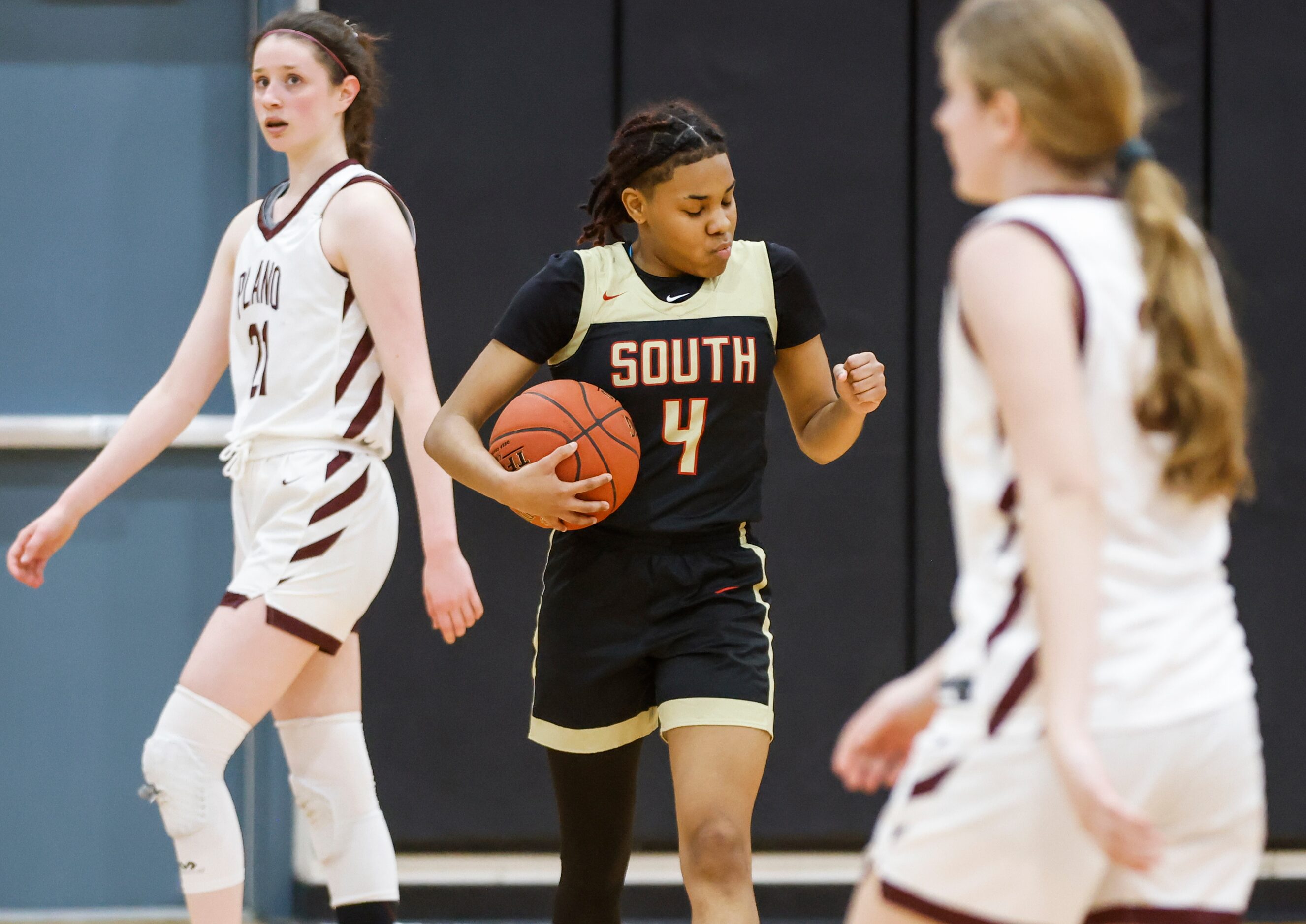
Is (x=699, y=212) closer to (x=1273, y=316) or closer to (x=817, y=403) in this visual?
(x=817, y=403)

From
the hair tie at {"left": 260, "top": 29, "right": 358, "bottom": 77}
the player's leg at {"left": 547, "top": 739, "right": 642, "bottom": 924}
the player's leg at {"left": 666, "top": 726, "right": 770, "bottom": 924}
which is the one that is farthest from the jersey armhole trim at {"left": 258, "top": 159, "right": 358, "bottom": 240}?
the player's leg at {"left": 666, "top": 726, "right": 770, "bottom": 924}

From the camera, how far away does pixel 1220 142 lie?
173 inches

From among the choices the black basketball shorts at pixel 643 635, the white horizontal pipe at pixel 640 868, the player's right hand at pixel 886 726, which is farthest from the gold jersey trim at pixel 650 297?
the white horizontal pipe at pixel 640 868

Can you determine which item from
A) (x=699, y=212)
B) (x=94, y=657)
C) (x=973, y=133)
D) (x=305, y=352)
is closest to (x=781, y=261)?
(x=699, y=212)

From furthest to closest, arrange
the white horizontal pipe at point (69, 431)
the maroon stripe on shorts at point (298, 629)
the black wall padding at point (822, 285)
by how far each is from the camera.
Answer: the black wall padding at point (822, 285) → the white horizontal pipe at point (69, 431) → the maroon stripe on shorts at point (298, 629)

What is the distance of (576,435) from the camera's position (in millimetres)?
2631

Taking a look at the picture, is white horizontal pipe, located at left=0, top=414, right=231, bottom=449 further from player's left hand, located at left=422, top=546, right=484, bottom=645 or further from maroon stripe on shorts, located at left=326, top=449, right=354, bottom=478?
player's left hand, located at left=422, top=546, right=484, bottom=645

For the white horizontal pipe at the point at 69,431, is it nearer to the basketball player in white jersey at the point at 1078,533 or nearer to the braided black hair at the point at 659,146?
the braided black hair at the point at 659,146

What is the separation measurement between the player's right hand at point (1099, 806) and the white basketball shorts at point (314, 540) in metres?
1.77

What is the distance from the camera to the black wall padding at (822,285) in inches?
171

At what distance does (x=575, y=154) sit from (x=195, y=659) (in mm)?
2047

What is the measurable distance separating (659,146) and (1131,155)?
135 cm

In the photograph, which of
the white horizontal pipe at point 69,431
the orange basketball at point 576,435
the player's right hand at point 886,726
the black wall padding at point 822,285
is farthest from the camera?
the black wall padding at point 822,285

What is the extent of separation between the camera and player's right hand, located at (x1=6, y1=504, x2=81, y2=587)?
3.13 meters
